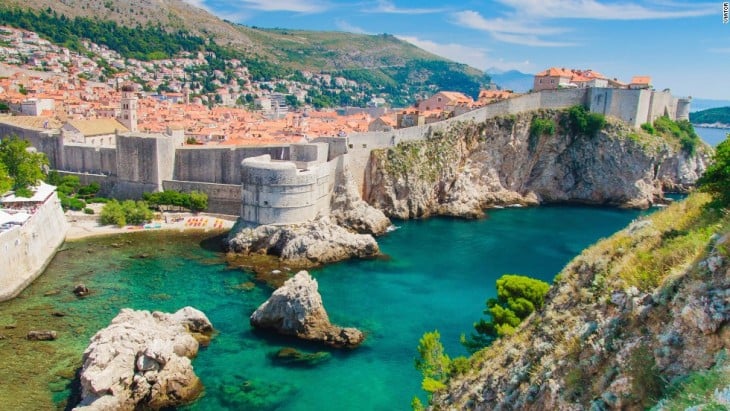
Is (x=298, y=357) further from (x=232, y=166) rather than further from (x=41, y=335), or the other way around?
(x=232, y=166)

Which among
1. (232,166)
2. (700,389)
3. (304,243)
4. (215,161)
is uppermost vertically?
(700,389)

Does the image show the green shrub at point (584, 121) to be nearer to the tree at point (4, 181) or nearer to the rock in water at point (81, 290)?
the rock in water at point (81, 290)

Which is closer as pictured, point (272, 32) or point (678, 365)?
point (678, 365)

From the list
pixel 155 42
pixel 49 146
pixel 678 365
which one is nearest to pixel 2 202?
pixel 49 146

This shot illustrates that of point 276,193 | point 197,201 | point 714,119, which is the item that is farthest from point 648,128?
point 714,119

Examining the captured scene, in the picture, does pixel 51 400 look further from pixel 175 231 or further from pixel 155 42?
pixel 155 42

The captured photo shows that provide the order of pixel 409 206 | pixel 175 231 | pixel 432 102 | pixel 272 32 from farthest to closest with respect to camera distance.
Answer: pixel 272 32
pixel 432 102
pixel 409 206
pixel 175 231

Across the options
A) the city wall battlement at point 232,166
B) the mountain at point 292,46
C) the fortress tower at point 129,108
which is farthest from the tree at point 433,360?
the mountain at point 292,46
